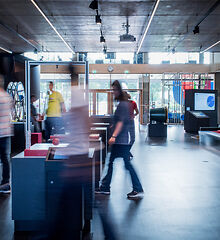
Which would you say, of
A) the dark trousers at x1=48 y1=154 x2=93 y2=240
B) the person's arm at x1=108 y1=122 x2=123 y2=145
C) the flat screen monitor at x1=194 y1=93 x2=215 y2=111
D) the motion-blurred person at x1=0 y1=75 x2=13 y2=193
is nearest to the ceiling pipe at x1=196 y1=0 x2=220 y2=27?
the flat screen monitor at x1=194 y1=93 x2=215 y2=111

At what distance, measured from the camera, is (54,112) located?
6.64 metres

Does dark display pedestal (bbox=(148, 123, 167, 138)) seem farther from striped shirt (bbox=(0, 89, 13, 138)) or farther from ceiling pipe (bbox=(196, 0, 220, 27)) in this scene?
striped shirt (bbox=(0, 89, 13, 138))

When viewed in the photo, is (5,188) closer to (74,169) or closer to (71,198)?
(71,198)

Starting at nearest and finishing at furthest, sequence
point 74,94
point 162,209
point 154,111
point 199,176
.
Answer: point 74,94, point 162,209, point 199,176, point 154,111

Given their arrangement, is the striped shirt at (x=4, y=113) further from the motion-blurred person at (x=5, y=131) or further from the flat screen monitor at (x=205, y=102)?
the flat screen monitor at (x=205, y=102)

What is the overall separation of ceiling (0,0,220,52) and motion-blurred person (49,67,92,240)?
7300mm

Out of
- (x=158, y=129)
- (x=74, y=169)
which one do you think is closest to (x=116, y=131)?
(x=74, y=169)

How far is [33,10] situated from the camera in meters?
9.50

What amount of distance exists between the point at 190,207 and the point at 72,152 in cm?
198

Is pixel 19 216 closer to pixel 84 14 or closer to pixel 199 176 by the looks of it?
pixel 199 176

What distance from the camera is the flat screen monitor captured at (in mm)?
13789

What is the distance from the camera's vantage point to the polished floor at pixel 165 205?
2.88m

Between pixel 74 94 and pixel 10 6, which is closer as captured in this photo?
pixel 74 94

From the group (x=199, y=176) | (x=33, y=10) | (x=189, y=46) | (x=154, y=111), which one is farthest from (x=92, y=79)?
(x=199, y=176)
